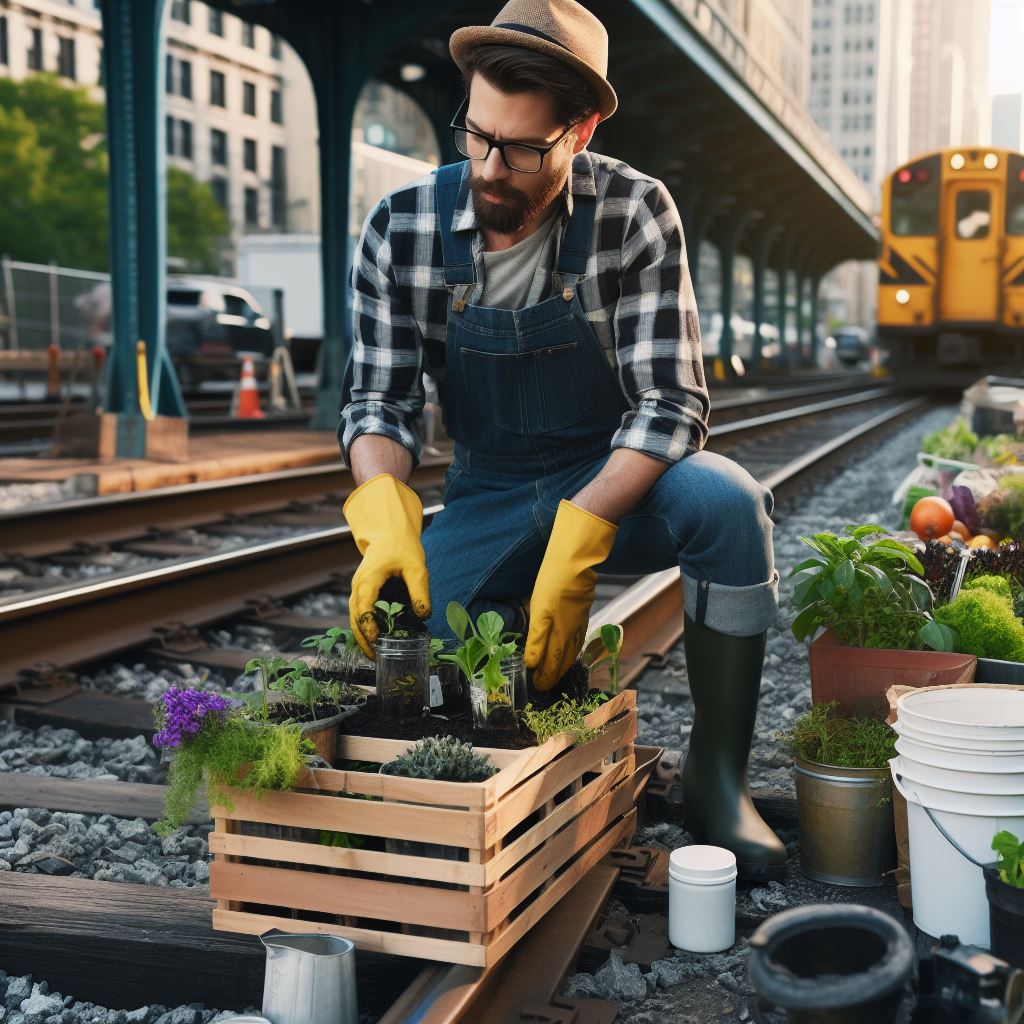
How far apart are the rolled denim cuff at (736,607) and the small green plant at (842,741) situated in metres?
0.24

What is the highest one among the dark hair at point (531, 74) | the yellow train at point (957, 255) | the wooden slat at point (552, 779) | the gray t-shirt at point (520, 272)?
the yellow train at point (957, 255)

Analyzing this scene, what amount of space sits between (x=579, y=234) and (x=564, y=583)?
76 cm

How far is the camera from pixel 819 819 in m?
2.66

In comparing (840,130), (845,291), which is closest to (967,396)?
(845,291)

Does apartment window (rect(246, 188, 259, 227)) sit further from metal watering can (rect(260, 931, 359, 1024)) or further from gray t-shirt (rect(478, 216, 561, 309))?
metal watering can (rect(260, 931, 359, 1024))

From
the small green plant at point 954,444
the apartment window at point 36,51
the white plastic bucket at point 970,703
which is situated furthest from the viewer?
the apartment window at point 36,51

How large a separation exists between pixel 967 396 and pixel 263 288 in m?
17.7

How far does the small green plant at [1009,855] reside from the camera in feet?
6.82

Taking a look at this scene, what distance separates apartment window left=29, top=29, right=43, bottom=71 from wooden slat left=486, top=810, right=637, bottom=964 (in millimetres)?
52899

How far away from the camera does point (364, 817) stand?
6.91 ft

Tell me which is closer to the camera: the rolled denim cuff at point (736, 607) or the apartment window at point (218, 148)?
the rolled denim cuff at point (736, 607)

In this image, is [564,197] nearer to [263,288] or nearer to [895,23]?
[263,288]

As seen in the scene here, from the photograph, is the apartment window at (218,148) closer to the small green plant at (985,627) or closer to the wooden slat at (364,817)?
the small green plant at (985,627)

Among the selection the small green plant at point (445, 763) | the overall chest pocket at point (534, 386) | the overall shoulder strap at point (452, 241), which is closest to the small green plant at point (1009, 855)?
the small green plant at point (445, 763)
